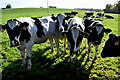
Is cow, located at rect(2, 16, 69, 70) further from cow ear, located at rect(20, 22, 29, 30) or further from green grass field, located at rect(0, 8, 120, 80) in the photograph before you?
green grass field, located at rect(0, 8, 120, 80)

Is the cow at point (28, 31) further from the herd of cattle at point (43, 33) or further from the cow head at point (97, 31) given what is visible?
the cow head at point (97, 31)

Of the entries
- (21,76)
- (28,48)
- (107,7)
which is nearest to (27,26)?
(28,48)

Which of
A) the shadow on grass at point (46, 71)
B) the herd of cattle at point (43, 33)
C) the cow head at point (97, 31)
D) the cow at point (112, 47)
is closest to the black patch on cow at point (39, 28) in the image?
the herd of cattle at point (43, 33)

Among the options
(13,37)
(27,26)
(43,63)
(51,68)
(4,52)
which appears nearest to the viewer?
(13,37)

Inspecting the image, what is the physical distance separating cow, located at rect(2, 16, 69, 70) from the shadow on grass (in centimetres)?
43

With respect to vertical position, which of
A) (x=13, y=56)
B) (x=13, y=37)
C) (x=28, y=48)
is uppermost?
(x=13, y=37)

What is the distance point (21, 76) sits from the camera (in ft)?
15.9

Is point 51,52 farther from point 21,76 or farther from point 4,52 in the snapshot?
point 4,52

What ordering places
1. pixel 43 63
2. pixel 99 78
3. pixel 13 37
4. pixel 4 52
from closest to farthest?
pixel 13 37
pixel 99 78
pixel 43 63
pixel 4 52

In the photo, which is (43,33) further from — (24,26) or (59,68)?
(59,68)

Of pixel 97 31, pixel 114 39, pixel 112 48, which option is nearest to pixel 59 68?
pixel 112 48

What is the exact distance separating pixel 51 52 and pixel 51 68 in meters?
2.01

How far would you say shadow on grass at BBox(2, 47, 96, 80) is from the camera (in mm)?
4844

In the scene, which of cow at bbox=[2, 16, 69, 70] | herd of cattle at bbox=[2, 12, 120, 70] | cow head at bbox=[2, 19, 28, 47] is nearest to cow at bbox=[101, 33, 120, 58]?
herd of cattle at bbox=[2, 12, 120, 70]
